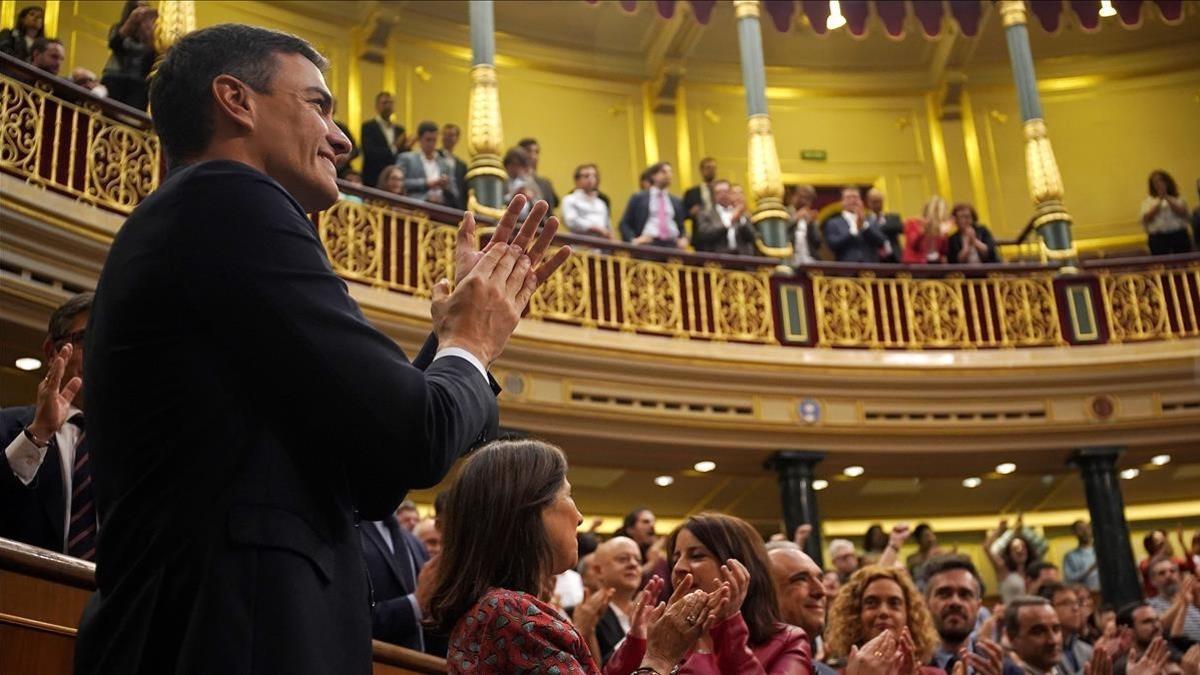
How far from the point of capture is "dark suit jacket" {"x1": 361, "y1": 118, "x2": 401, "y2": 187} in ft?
32.2

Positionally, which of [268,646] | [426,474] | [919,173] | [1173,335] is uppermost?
[919,173]

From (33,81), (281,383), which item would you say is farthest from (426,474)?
(33,81)

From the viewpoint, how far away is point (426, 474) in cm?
130

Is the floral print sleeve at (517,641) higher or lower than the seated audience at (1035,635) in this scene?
lower

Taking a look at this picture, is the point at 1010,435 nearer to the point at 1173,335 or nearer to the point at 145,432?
the point at 1173,335

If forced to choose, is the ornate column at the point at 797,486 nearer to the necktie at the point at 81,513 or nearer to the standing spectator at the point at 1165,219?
the standing spectator at the point at 1165,219

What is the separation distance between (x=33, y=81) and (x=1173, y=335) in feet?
26.4

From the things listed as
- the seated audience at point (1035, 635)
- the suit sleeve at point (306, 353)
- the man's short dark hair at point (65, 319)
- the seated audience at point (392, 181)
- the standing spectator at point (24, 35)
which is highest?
the standing spectator at point (24, 35)

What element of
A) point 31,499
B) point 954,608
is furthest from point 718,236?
point 31,499

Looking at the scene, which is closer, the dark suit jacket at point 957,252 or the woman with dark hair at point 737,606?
the woman with dark hair at point 737,606

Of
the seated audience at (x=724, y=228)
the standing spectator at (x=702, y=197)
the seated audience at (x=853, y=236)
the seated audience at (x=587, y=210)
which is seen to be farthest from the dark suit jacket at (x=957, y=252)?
the seated audience at (x=587, y=210)

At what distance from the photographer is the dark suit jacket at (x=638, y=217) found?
406 inches

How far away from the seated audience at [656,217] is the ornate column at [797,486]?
175cm

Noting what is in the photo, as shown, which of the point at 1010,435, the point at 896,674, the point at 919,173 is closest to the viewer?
the point at 896,674
